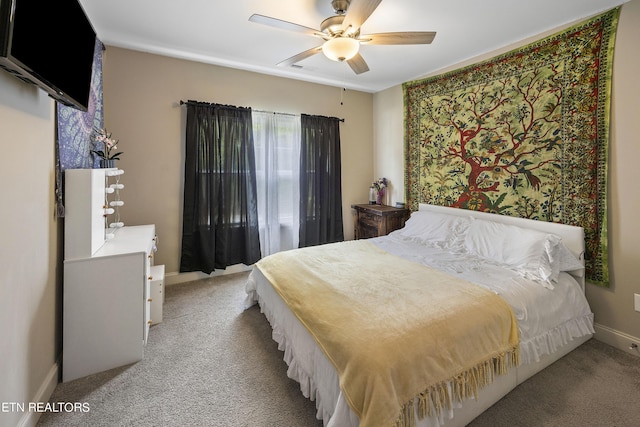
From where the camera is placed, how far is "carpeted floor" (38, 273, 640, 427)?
1545 mm

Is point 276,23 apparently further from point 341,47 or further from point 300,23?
point 300,23

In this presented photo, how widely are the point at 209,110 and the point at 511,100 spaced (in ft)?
10.8

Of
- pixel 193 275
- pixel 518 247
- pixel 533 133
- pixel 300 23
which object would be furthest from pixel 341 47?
pixel 193 275

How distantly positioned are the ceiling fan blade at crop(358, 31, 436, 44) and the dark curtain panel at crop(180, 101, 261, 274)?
77.6 inches

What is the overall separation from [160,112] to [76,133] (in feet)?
4.08

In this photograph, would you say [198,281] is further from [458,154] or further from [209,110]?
[458,154]

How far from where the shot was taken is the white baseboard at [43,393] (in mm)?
1402

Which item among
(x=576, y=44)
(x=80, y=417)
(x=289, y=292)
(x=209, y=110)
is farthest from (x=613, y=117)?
(x=80, y=417)

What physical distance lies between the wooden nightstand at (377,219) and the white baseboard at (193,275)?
1813 mm

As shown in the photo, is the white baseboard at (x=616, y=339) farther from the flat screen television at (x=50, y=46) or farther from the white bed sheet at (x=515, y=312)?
the flat screen television at (x=50, y=46)

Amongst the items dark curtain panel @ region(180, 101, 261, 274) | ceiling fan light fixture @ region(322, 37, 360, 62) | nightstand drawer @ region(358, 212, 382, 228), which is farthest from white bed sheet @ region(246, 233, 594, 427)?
ceiling fan light fixture @ region(322, 37, 360, 62)

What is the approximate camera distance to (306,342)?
5.35 ft

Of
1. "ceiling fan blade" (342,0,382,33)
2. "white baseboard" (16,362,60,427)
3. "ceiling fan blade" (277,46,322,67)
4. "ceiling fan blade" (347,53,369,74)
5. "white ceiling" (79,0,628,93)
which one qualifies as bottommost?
"white baseboard" (16,362,60,427)

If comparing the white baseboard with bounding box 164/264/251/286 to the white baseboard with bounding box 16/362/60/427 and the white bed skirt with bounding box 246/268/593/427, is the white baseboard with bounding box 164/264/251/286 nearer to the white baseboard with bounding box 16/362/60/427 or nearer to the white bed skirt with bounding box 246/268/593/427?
the white baseboard with bounding box 16/362/60/427
